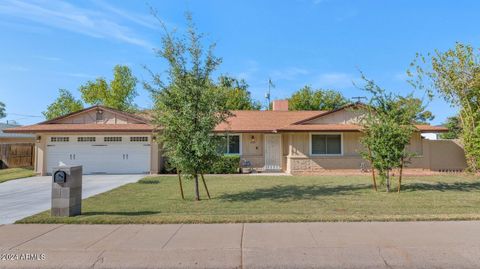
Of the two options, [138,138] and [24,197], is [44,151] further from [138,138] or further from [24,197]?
[24,197]

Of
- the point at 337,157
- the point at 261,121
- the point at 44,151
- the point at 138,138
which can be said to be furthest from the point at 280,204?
the point at 44,151

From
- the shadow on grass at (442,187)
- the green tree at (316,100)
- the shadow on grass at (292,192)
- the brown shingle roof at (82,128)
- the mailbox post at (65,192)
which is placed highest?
the green tree at (316,100)

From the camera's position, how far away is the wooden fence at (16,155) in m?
23.9

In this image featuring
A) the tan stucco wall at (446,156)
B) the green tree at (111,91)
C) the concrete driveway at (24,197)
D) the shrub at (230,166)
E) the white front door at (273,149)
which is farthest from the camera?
the green tree at (111,91)

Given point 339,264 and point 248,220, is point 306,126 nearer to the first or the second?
point 248,220

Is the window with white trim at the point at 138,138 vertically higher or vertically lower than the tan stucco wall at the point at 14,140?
lower

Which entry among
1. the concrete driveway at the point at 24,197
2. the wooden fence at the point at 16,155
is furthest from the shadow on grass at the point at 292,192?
the wooden fence at the point at 16,155

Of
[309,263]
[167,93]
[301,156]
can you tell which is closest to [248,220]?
[309,263]

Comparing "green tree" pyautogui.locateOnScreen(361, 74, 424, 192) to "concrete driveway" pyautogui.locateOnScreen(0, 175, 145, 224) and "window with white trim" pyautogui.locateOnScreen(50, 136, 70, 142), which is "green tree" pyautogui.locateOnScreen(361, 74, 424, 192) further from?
"window with white trim" pyautogui.locateOnScreen(50, 136, 70, 142)

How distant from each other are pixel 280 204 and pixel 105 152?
13.5 m

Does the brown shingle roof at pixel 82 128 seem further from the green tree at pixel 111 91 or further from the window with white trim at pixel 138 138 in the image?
the green tree at pixel 111 91

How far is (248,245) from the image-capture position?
18.0ft

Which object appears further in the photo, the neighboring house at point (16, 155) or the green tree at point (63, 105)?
the green tree at point (63, 105)

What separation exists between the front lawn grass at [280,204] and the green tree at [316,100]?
27883mm
